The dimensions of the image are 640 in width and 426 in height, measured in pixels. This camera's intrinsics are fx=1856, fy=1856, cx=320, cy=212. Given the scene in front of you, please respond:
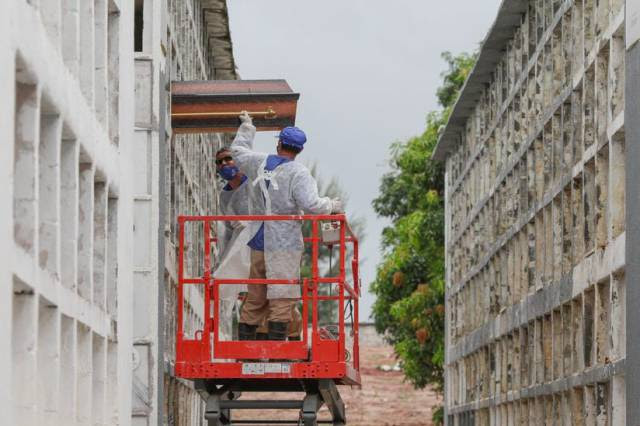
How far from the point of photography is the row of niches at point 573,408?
59.4 ft

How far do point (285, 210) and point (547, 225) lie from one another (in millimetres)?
7497

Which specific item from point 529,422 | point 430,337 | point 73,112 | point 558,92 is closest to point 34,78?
point 73,112

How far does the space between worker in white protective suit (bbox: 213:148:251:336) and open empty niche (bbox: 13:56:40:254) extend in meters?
5.94

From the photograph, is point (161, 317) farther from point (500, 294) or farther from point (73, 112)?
point (500, 294)

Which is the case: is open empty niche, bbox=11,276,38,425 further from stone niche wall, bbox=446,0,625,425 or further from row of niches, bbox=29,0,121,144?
stone niche wall, bbox=446,0,625,425

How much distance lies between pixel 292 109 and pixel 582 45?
11.3 ft

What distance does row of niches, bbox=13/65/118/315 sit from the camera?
34.4 ft

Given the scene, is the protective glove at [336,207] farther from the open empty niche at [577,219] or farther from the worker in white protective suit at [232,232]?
the open empty niche at [577,219]

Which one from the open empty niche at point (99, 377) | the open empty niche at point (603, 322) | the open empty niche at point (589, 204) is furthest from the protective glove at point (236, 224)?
the open empty niche at point (589, 204)

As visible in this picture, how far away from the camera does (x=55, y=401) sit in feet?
38.7

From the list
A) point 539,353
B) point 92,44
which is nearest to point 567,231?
point 539,353

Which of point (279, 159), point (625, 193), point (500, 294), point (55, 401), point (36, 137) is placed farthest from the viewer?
point (500, 294)

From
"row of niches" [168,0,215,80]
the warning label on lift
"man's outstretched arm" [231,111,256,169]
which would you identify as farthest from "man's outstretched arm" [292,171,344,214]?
"row of niches" [168,0,215,80]

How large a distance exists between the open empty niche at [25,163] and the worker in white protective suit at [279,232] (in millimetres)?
5778
